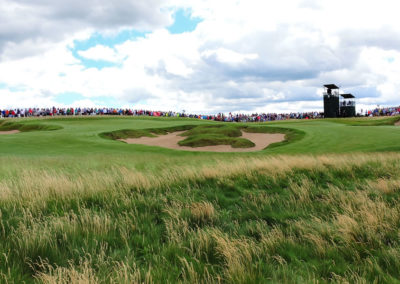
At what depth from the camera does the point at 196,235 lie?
5871mm

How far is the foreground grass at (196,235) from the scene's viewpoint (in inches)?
183

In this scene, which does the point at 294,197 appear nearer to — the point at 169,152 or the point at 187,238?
the point at 187,238

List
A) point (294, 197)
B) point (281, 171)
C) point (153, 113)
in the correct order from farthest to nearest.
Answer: point (153, 113) < point (281, 171) < point (294, 197)

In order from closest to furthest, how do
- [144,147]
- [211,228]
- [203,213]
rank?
[211,228] < [203,213] < [144,147]

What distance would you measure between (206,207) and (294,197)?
2852mm

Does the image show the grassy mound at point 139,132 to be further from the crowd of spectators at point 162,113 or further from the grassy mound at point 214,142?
the crowd of spectators at point 162,113

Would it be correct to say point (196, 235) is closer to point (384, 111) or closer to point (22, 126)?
point (22, 126)

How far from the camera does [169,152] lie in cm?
2781

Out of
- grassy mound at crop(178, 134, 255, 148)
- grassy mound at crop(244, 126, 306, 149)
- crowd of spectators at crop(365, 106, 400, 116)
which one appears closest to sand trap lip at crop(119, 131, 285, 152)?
grassy mound at crop(178, 134, 255, 148)

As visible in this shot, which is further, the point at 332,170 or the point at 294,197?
the point at 332,170

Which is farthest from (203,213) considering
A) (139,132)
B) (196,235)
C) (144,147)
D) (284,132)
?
(139,132)

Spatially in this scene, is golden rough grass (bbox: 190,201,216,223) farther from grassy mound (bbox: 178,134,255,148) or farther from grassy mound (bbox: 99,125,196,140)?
grassy mound (bbox: 99,125,196,140)

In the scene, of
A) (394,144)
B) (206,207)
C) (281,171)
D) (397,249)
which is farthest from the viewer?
(394,144)

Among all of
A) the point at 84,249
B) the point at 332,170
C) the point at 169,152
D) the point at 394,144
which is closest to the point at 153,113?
the point at 169,152
